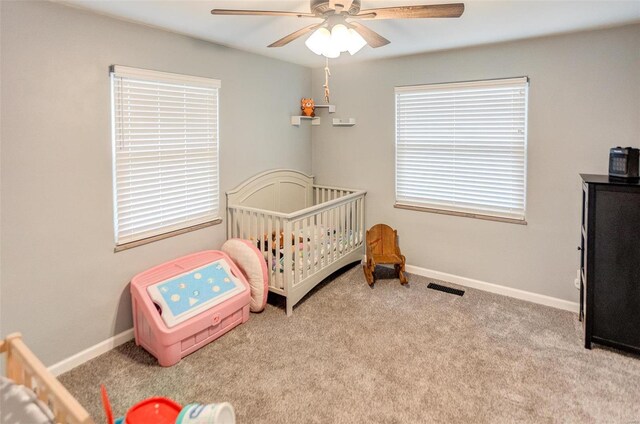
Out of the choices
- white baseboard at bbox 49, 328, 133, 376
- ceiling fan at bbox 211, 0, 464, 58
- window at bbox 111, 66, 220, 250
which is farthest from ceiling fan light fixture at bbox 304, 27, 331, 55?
white baseboard at bbox 49, 328, 133, 376

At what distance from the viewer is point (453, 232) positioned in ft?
12.1

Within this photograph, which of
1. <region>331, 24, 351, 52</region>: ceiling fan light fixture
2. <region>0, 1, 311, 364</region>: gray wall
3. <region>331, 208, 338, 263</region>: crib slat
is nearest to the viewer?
<region>331, 24, 351, 52</region>: ceiling fan light fixture

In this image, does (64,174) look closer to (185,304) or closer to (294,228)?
(185,304)

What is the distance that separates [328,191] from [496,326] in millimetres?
2213

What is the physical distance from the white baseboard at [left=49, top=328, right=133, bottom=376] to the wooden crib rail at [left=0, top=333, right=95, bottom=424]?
85 cm

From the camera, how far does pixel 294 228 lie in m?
3.12

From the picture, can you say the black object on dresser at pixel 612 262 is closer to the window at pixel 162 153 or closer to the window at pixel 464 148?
the window at pixel 464 148

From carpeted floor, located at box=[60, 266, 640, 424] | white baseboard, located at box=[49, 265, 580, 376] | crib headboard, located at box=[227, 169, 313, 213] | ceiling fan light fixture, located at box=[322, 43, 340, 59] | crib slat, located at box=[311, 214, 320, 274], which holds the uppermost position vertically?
ceiling fan light fixture, located at box=[322, 43, 340, 59]

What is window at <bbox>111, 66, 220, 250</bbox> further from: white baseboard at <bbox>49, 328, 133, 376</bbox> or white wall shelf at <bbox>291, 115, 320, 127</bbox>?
white wall shelf at <bbox>291, 115, 320, 127</bbox>

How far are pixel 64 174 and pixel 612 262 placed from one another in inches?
134

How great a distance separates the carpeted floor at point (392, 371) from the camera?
2.03 m

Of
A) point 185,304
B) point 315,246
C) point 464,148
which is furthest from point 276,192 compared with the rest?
point 464,148

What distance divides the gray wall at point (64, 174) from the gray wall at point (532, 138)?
6.12ft

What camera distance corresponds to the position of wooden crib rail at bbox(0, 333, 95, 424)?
3.91 feet
